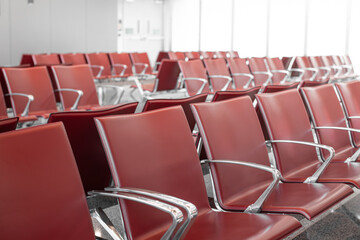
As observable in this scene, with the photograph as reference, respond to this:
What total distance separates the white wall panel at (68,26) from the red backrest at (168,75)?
6.74m

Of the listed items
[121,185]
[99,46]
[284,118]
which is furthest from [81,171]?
[99,46]

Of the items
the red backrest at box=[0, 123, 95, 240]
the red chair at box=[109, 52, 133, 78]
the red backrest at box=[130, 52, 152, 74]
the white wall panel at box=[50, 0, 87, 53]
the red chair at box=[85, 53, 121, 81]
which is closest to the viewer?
the red backrest at box=[0, 123, 95, 240]

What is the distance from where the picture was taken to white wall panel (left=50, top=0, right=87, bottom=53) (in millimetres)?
12186

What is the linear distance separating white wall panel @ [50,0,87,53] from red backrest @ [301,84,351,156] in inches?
401

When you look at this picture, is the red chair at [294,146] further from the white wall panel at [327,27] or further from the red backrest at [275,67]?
the white wall panel at [327,27]

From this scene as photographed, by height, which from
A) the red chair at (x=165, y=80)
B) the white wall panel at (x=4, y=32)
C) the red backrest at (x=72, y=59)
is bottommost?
the red chair at (x=165, y=80)

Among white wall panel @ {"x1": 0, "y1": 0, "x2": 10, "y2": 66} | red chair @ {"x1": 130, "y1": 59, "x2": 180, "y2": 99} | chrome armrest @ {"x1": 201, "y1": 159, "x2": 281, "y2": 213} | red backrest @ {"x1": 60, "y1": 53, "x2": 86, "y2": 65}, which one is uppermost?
white wall panel @ {"x1": 0, "y1": 0, "x2": 10, "y2": 66}

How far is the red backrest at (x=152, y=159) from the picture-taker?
1699 mm

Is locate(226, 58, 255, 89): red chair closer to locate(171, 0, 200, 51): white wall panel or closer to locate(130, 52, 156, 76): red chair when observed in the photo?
locate(130, 52, 156, 76): red chair

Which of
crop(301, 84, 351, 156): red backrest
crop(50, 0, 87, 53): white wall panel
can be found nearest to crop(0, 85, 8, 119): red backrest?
crop(301, 84, 351, 156): red backrest

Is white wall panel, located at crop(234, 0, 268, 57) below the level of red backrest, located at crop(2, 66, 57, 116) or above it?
above

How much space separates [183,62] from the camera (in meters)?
6.16

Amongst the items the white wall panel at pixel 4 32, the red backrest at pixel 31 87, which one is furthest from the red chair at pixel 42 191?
the white wall panel at pixel 4 32

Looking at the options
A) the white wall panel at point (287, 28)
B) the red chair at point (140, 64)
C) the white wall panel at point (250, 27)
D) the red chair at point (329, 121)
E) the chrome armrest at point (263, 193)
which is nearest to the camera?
the chrome armrest at point (263, 193)
